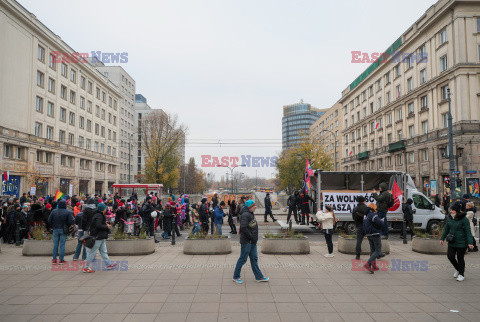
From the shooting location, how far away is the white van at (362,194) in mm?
16422

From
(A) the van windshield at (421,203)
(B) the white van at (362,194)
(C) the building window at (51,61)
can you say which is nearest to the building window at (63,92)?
(C) the building window at (51,61)

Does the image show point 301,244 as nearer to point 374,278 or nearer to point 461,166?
point 374,278

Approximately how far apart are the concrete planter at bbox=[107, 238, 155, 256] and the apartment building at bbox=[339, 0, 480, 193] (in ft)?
73.2

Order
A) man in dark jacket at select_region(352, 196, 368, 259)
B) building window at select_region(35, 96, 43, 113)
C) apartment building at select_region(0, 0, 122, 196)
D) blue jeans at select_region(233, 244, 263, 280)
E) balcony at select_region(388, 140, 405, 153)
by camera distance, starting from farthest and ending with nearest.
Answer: balcony at select_region(388, 140, 405, 153)
building window at select_region(35, 96, 43, 113)
apartment building at select_region(0, 0, 122, 196)
man in dark jacket at select_region(352, 196, 368, 259)
blue jeans at select_region(233, 244, 263, 280)

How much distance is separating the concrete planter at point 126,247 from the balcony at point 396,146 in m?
43.4

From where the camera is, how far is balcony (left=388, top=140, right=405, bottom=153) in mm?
46281

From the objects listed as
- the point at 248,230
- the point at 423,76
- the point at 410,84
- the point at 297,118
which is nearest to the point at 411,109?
the point at 410,84

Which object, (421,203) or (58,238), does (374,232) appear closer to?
(58,238)

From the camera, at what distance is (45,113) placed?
40375 millimetres

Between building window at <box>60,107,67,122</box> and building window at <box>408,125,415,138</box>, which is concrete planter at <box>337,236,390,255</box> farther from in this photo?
building window at <box>60,107,67,122</box>

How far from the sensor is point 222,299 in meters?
6.46

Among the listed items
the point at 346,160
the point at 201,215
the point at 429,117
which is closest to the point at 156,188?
the point at 201,215

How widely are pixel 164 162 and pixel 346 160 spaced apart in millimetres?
38300

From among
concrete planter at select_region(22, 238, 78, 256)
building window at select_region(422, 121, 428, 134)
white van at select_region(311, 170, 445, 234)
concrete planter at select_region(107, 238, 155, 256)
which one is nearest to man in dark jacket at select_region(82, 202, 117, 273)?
concrete planter at select_region(107, 238, 155, 256)
